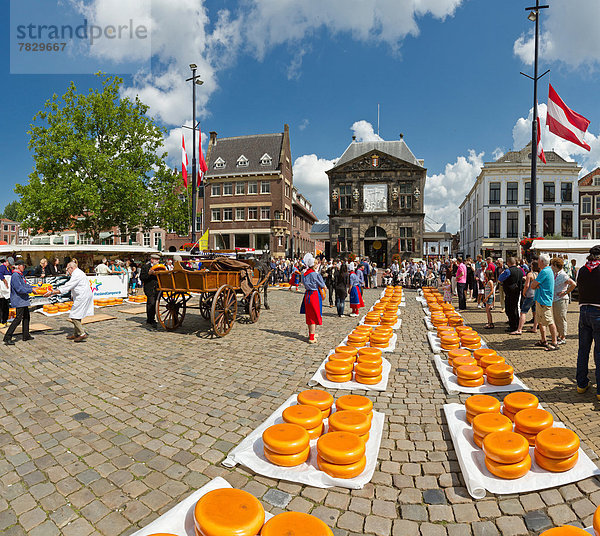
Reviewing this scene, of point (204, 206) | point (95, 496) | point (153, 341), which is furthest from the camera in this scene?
point (204, 206)

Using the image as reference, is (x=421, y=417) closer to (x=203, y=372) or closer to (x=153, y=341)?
(x=203, y=372)

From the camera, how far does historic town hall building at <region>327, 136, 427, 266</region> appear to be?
1796 inches

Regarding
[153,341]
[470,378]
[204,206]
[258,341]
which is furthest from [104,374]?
[204,206]

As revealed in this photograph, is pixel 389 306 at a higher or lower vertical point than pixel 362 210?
lower

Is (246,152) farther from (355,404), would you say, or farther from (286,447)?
(286,447)

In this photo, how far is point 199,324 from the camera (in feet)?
32.1

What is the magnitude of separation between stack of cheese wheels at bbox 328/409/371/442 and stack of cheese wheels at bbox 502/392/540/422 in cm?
159

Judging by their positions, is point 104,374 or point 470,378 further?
point 104,374

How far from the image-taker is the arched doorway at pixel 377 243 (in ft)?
153

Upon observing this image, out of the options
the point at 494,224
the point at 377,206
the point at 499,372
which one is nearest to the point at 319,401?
the point at 499,372

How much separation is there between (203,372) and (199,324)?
4.20 metres

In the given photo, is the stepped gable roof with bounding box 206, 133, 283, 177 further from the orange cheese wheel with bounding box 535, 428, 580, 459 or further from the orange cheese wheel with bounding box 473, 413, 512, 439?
the orange cheese wheel with bounding box 535, 428, 580, 459

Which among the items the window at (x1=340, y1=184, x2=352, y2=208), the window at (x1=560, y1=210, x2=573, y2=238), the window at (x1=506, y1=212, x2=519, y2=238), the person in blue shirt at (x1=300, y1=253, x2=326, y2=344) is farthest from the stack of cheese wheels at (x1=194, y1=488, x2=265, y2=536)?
the window at (x1=560, y1=210, x2=573, y2=238)

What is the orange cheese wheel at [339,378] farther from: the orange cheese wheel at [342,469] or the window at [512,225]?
the window at [512,225]
